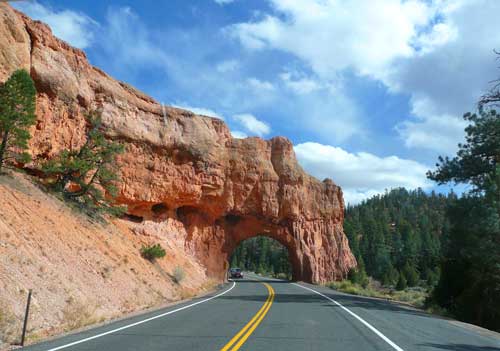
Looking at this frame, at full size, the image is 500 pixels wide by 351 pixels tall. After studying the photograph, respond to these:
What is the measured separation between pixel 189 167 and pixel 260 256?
83.0 meters

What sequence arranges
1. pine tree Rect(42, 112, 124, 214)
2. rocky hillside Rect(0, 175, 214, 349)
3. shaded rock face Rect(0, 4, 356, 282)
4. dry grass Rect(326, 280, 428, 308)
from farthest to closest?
dry grass Rect(326, 280, 428, 308) < shaded rock face Rect(0, 4, 356, 282) < pine tree Rect(42, 112, 124, 214) < rocky hillside Rect(0, 175, 214, 349)

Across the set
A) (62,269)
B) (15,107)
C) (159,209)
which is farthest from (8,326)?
(159,209)

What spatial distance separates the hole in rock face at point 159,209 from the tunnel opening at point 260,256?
6473cm

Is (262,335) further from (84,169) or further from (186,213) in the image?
(186,213)

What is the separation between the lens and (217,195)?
39906 mm

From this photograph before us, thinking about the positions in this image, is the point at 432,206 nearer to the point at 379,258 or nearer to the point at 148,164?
the point at 379,258

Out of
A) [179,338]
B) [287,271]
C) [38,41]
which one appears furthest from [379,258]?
[179,338]

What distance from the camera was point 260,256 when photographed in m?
117

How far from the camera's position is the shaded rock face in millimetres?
25453

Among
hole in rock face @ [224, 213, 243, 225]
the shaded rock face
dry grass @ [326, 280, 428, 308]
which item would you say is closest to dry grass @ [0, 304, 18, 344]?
the shaded rock face

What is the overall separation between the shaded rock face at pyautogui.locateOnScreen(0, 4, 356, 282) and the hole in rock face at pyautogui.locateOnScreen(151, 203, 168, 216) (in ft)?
0.28

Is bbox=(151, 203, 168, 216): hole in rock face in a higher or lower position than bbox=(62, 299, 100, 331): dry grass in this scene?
higher

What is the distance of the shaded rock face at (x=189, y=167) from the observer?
25.5 metres

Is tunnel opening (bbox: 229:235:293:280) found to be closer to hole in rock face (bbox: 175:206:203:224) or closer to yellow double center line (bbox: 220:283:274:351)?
hole in rock face (bbox: 175:206:203:224)
